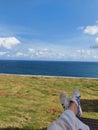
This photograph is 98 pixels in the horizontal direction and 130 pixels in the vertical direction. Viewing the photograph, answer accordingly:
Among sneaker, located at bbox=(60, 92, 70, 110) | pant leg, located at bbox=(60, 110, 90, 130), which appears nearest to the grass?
sneaker, located at bbox=(60, 92, 70, 110)

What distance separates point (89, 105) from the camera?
7.70 meters

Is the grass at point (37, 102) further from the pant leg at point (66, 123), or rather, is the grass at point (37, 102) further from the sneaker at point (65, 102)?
the pant leg at point (66, 123)

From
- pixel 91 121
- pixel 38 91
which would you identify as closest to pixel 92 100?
pixel 38 91

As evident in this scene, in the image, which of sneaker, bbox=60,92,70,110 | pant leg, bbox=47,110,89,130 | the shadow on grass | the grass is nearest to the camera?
pant leg, bbox=47,110,89,130

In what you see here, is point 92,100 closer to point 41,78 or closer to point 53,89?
point 53,89

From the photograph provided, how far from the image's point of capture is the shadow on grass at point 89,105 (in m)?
7.24

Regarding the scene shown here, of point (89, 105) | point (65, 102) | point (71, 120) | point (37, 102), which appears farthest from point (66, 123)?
point (37, 102)

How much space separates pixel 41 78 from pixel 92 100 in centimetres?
482

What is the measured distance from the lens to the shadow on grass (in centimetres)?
724

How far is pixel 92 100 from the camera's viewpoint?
333 inches

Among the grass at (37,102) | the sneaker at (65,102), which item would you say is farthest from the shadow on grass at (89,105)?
the sneaker at (65,102)

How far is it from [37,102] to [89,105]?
148 cm

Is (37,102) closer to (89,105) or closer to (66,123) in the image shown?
(89,105)

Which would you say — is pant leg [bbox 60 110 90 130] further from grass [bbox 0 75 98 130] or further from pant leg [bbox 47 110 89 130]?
grass [bbox 0 75 98 130]
